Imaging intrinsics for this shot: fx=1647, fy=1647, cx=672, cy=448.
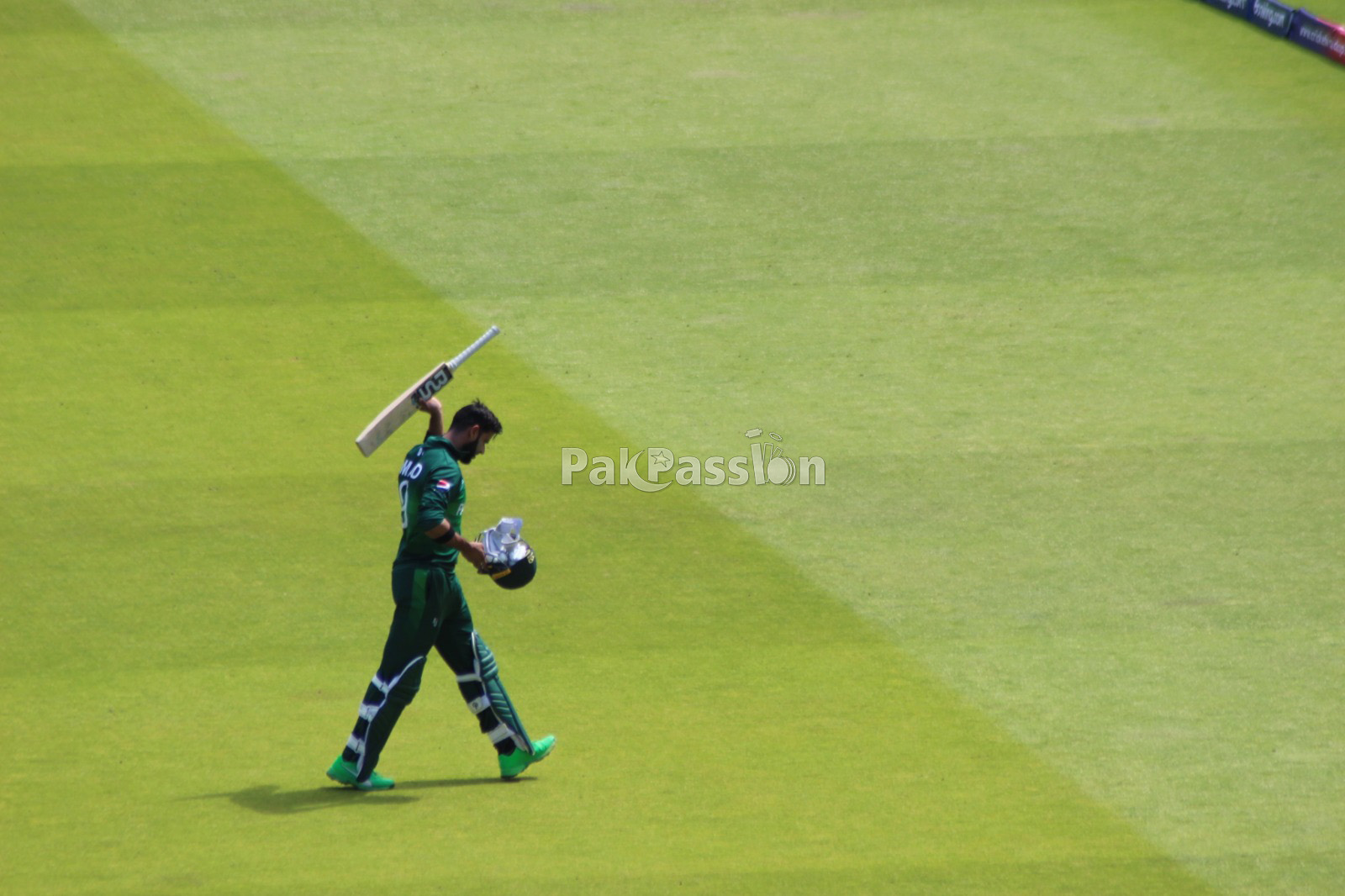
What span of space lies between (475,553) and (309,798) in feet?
4.93

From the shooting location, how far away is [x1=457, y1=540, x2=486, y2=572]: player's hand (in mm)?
8367

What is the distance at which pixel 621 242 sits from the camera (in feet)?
54.8

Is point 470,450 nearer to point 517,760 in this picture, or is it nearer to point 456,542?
point 456,542

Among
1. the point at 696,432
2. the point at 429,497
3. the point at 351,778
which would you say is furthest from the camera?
the point at 696,432

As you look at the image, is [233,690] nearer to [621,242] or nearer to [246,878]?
[246,878]

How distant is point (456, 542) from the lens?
8297 mm

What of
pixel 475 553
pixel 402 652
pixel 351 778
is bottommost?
pixel 351 778

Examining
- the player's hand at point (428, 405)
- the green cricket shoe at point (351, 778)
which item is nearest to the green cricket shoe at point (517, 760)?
the green cricket shoe at point (351, 778)

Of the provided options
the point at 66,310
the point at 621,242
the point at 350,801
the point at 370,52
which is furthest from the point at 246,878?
the point at 370,52

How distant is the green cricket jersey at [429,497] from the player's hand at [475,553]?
0.31 feet

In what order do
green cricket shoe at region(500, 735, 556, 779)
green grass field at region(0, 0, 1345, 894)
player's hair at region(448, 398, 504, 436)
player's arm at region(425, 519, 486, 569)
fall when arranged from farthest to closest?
green cricket shoe at region(500, 735, 556, 779), player's hair at region(448, 398, 504, 436), green grass field at region(0, 0, 1345, 894), player's arm at region(425, 519, 486, 569)

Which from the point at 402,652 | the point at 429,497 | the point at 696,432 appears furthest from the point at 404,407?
the point at 696,432

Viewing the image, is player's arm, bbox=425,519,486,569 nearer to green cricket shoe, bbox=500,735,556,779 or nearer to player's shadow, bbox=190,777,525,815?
green cricket shoe, bbox=500,735,556,779

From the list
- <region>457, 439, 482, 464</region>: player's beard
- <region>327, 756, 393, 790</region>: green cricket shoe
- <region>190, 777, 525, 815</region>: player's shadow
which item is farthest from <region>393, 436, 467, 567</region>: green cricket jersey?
<region>190, 777, 525, 815</region>: player's shadow
